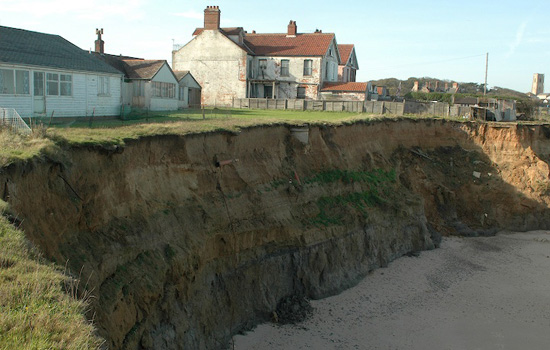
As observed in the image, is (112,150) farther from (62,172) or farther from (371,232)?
(371,232)

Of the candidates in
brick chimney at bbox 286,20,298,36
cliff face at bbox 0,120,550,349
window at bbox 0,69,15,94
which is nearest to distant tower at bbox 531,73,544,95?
brick chimney at bbox 286,20,298,36

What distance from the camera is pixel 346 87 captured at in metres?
45.8

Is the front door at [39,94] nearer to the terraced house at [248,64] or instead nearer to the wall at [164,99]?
the wall at [164,99]

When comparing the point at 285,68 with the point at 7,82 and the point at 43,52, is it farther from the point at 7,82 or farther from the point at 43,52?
the point at 7,82

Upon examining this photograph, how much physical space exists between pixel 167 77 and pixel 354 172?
1574cm

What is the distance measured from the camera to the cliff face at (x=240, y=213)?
12.6m

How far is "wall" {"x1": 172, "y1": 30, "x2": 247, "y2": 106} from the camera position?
4594cm

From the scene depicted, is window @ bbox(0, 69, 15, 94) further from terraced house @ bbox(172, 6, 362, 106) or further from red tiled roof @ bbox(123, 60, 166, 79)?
terraced house @ bbox(172, 6, 362, 106)

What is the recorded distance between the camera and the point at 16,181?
11.0 metres

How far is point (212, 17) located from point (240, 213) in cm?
3102

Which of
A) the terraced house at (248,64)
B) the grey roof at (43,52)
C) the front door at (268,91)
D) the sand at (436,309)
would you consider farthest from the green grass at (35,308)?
the front door at (268,91)

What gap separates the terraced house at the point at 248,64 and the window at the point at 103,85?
764 inches

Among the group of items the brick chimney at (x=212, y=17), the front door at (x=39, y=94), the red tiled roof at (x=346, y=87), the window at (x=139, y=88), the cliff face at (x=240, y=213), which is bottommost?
the cliff face at (x=240, y=213)

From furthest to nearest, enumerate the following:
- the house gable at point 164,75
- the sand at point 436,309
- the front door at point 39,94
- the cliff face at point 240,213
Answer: the house gable at point 164,75 < the front door at point 39,94 < the sand at point 436,309 < the cliff face at point 240,213
